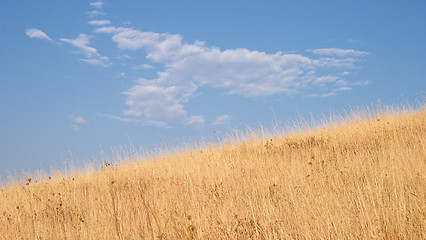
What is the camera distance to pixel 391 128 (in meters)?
10.3

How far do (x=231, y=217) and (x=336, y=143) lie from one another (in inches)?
261

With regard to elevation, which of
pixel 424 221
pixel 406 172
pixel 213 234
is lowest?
pixel 424 221

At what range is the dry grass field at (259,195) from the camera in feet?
11.8

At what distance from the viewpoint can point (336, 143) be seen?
9859mm

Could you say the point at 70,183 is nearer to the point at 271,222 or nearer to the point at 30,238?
the point at 30,238

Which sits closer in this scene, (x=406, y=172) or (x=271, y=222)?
(x=271, y=222)

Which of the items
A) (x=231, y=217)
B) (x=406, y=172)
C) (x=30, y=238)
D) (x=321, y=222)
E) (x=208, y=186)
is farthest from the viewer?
(x=208, y=186)

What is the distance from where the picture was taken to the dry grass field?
3611 millimetres

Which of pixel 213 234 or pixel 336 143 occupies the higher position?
pixel 336 143

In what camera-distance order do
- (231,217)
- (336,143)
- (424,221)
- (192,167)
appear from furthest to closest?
(336,143) → (192,167) → (231,217) → (424,221)

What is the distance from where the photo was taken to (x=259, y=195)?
5.76 metres

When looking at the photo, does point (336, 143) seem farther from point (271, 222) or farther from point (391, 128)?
point (271, 222)

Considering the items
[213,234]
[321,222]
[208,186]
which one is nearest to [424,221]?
[321,222]

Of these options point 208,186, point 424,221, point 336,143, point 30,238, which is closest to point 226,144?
point 336,143
